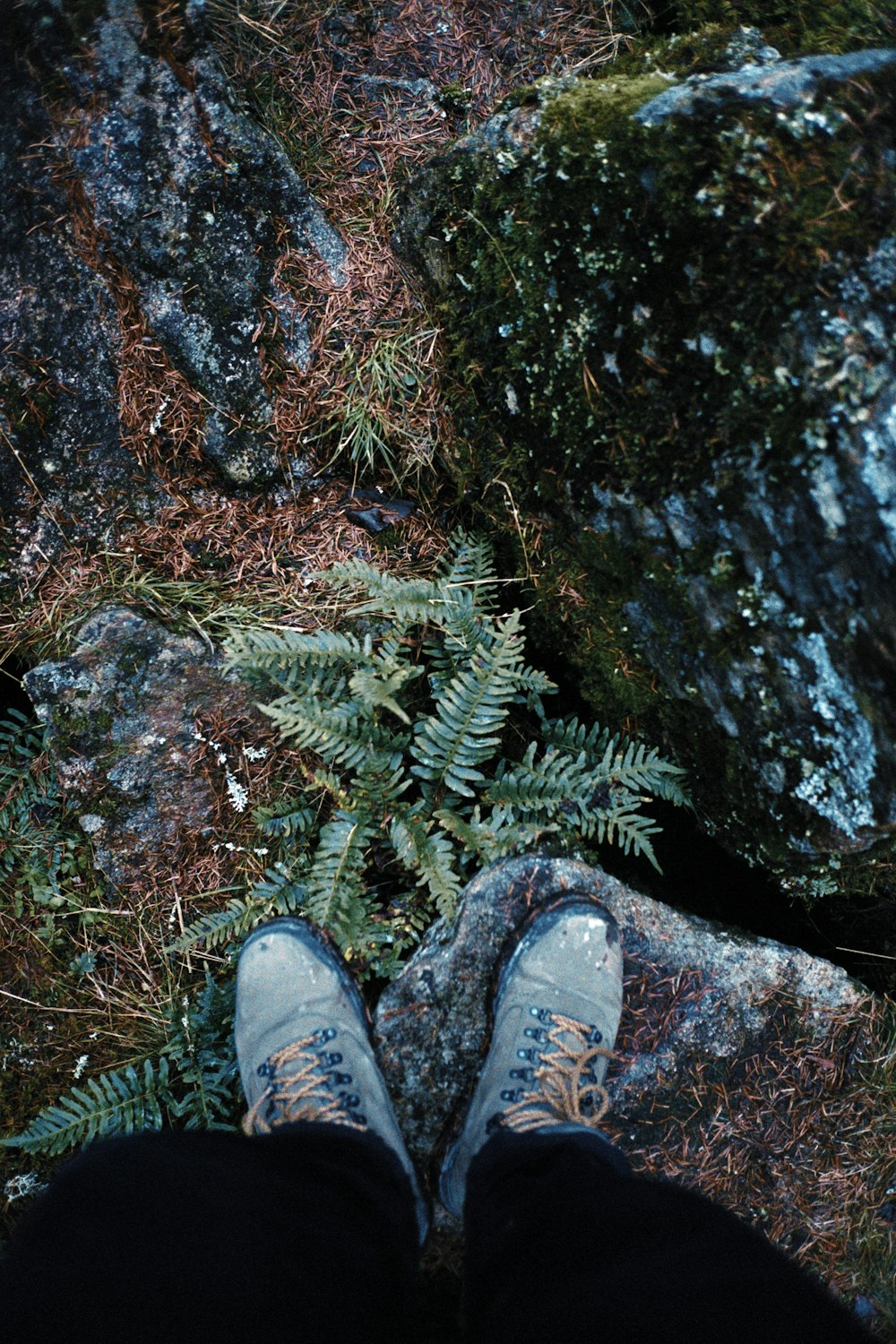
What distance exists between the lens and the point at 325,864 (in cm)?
303

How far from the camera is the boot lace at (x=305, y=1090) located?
289 centimetres

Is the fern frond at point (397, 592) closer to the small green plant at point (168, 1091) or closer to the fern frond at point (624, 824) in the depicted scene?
the fern frond at point (624, 824)

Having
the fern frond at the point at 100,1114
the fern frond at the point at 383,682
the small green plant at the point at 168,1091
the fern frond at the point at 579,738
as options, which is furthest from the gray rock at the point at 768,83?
the fern frond at the point at 100,1114

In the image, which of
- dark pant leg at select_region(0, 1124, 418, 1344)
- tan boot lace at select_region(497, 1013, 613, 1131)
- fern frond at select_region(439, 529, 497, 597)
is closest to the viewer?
dark pant leg at select_region(0, 1124, 418, 1344)

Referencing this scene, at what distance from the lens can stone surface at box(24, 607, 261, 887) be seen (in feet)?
11.1

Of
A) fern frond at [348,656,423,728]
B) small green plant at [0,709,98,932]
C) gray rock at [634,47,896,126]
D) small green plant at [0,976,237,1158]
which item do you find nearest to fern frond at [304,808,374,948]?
fern frond at [348,656,423,728]

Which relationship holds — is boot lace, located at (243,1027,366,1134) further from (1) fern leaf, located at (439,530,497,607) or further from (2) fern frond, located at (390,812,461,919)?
(1) fern leaf, located at (439,530,497,607)

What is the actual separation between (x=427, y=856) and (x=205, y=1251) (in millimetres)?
1454

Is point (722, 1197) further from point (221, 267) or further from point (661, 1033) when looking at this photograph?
point (221, 267)

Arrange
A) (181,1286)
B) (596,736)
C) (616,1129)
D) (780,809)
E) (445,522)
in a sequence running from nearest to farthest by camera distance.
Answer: (181,1286), (780,809), (616,1129), (596,736), (445,522)

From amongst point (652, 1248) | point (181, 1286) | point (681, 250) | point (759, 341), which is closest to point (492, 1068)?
point (652, 1248)

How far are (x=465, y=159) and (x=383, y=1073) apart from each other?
401cm

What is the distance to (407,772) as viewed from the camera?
3492 millimetres

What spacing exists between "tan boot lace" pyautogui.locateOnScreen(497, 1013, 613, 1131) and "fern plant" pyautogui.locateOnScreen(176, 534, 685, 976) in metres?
0.72
